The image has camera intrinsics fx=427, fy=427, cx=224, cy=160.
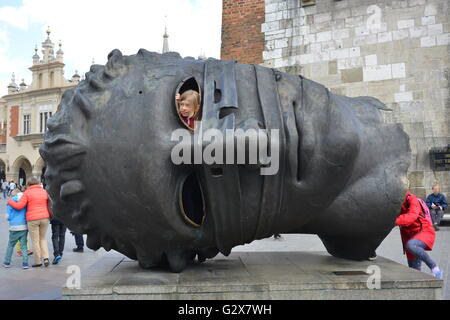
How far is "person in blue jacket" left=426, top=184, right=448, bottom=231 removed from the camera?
31.5 feet

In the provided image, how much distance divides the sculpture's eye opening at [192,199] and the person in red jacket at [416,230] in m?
2.19

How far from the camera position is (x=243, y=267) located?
3887mm

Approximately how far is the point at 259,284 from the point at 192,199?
84 cm

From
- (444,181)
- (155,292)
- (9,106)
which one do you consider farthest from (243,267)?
(9,106)

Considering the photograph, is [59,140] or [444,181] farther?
[444,181]

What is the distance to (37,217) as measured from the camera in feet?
22.6

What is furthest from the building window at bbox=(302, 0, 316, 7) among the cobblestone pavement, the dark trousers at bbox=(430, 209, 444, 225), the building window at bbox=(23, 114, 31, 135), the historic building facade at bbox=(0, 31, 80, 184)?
the building window at bbox=(23, 114, 31, 135)

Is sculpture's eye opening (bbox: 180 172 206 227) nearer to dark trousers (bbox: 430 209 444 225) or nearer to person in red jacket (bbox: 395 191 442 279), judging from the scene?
person in red jacket (bbox: 395 191 442 279)

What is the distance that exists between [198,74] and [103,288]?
1.78m

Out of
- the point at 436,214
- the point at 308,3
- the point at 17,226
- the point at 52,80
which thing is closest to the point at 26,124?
the point at 52,80

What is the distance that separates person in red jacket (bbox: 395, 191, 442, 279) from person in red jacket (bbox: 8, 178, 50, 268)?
5.37 m

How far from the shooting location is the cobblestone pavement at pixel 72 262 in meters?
5.05
